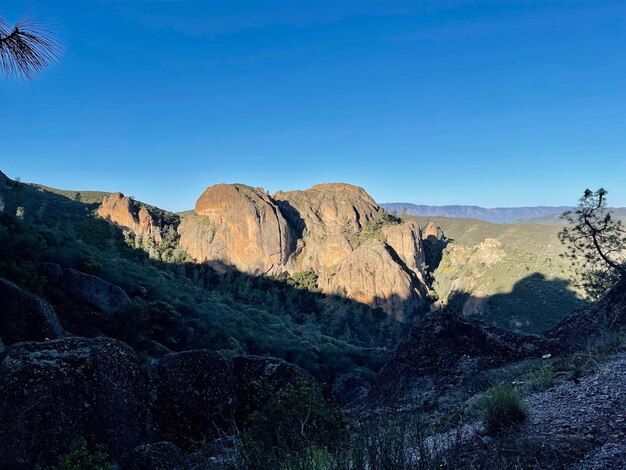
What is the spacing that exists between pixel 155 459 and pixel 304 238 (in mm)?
110383

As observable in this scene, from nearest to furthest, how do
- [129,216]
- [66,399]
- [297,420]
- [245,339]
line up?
[297,420] < [66,399] < [245,339] < [129,216]

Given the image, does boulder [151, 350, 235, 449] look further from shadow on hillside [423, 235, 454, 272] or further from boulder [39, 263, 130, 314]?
shadow on hillside [423, 235, 454, 272]

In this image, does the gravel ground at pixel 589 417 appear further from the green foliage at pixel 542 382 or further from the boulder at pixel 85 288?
the boulder at pixel 85 288

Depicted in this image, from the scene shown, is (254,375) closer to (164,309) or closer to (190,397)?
(190,397)

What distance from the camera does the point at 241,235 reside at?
111000 mm

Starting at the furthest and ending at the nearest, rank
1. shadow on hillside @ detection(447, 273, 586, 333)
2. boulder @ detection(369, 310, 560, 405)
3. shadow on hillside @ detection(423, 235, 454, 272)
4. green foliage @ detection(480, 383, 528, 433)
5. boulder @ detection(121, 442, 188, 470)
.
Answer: shadow on hillside @ detection(423, 235, 454, 272) → shadow on hillside @ detection(447, 273, 586, 333) → boulder @ detection(369, 310, 560, 405) → boulder @ detection(121, 442, 188, 470) → green foliage @ detection(480, 383, 528, 433)

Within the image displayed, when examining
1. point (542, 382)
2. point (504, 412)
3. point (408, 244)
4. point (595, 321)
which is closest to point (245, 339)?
point (595, 321)

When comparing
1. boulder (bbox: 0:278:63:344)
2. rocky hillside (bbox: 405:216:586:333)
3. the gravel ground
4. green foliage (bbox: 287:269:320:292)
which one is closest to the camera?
the gravel ground

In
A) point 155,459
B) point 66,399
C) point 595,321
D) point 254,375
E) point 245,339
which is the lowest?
point 245,339

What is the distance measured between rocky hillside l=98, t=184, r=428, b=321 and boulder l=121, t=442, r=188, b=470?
8621 centimetres

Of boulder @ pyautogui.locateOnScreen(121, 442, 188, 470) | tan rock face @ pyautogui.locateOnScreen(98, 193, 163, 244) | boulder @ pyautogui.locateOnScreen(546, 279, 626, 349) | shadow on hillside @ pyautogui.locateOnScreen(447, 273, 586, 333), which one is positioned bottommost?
shadow on hillside @ pyautogui.locateOnScreen(447, 273, 586, 333)

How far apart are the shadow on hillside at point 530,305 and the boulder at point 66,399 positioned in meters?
61.1

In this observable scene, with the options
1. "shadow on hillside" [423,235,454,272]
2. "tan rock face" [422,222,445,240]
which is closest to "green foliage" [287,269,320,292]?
"shadow on hillside" [423,235,454,272]

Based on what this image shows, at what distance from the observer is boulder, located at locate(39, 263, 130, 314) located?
76.9 ft
